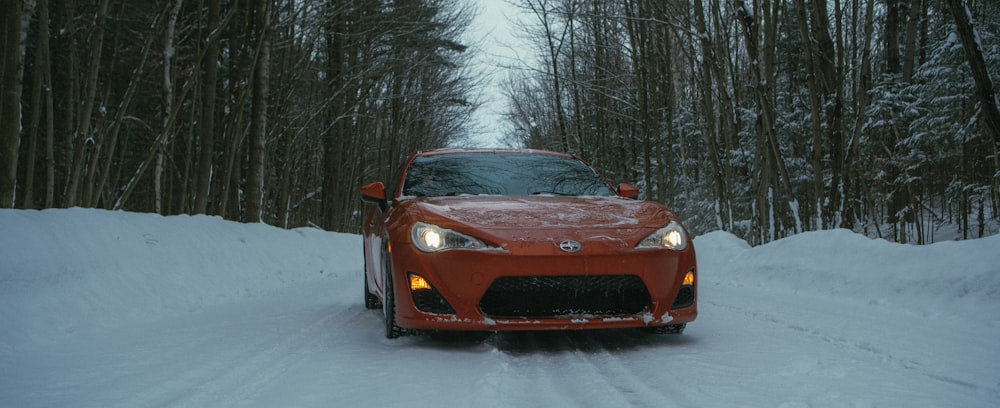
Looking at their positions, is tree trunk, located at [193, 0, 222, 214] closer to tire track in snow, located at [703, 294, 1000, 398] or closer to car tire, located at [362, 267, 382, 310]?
car tire, located at [362, 267, 382, 310]

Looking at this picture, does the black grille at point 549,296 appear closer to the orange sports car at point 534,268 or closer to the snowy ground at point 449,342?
the orange sports car at point 534,268

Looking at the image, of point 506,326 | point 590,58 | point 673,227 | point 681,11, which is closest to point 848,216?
point 681,11

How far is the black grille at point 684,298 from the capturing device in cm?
405

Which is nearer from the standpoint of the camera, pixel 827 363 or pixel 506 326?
pixel 827 363

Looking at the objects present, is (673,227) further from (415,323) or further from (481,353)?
(415,323)

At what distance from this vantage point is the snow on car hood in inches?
158

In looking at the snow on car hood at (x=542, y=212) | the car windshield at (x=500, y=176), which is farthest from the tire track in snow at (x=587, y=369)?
the car windshield at (x=500, y=176)

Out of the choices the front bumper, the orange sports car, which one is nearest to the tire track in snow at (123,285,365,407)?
the orange sports car

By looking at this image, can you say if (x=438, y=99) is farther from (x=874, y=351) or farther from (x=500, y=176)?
(x=874, y=351)

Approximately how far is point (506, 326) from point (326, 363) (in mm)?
970

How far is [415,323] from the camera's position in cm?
389

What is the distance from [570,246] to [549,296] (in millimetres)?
297

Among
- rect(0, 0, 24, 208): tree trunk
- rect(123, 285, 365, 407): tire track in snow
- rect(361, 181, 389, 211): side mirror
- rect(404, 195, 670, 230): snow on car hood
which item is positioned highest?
rect(0, 0, 24, 208): tree trunk

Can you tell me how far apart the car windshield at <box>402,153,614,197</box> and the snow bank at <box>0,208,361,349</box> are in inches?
97.3
